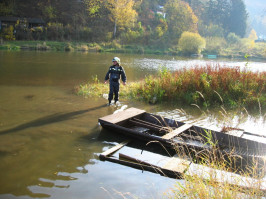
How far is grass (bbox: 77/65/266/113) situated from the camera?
1147cm

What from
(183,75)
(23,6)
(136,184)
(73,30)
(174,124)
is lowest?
(136,184)

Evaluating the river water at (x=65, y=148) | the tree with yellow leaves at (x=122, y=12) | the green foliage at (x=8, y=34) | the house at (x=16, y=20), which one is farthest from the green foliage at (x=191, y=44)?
the river water at (x=65, y=148)

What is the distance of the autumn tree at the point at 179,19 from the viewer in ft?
231

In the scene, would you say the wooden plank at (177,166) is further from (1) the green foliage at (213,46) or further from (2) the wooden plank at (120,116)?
(1) the green foliage at (213,46)

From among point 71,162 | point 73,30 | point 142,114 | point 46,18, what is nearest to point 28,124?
point 71,162

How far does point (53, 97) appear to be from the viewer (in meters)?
12.1

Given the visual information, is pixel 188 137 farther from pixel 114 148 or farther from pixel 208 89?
pixel 208 89

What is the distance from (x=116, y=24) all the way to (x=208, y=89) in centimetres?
5432

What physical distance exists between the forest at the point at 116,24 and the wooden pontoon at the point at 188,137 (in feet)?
141

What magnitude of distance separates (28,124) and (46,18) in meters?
56.7

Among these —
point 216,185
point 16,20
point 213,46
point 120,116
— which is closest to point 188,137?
point 120,116

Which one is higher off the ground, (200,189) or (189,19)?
(189,19)

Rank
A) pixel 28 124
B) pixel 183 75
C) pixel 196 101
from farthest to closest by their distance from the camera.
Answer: pixel 183 75 < pixel 196 101 < pixel 28 124

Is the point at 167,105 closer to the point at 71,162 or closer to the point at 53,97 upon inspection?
the point at 53,97
